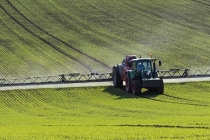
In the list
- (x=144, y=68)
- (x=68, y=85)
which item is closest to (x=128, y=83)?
(x=144, y=68)

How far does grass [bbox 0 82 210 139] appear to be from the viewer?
21391 mm

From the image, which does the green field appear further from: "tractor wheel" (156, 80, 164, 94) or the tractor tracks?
"tractor wheel" (156, 80, 164, 94)

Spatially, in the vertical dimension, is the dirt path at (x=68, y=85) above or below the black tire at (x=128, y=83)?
below

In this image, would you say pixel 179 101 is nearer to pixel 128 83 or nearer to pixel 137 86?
pixel 137 86

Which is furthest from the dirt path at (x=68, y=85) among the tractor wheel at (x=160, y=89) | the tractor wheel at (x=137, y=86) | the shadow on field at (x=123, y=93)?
the tractor wheel at (x=137, y=86)

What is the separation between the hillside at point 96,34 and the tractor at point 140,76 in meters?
11.9

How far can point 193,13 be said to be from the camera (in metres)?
75.6

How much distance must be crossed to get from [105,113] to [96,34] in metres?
35.2

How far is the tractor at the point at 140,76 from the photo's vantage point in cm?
3756

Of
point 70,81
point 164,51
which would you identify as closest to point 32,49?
point 164,51

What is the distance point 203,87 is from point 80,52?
21.6 meters

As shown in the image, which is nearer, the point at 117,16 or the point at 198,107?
the point at 198,107

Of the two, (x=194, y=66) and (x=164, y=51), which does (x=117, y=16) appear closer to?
(x=164, y=51)

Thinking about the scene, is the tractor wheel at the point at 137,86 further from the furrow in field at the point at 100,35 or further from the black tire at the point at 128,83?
the furrow in field at the point at 100,35
